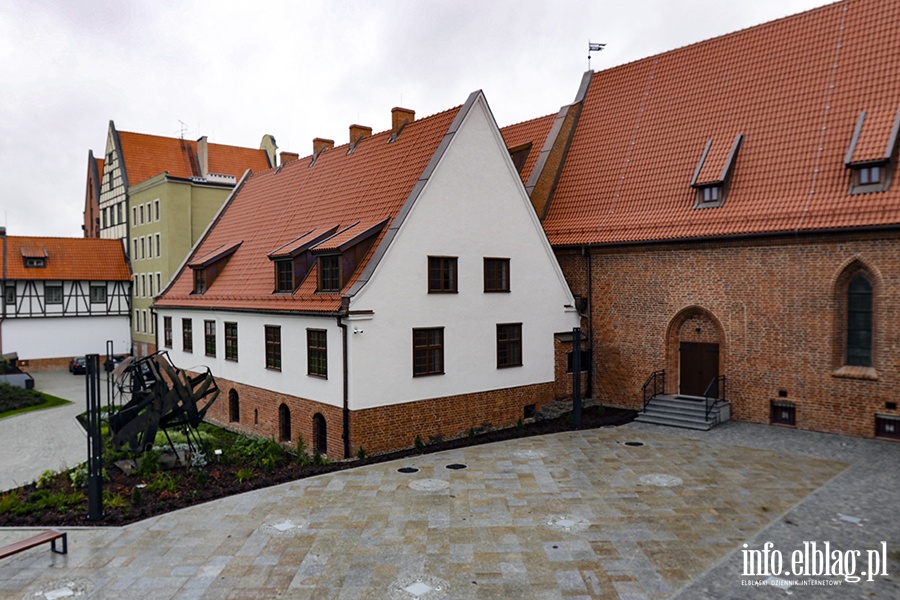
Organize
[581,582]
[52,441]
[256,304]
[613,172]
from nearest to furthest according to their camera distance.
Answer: [581,582], [256,304], [52,441], [613,172]

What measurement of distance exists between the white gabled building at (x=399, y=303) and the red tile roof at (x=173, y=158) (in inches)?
1032

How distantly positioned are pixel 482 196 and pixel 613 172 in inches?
285

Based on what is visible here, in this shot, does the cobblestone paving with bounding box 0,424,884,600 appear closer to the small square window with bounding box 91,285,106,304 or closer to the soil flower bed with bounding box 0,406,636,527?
the soil flower bed with bounding box 0,406,636,527

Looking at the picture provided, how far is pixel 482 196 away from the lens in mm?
20047

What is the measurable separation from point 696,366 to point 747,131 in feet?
26.7

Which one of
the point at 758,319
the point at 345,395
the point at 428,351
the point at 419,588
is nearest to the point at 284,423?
the point at 345,395

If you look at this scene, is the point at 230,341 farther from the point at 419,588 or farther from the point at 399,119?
the point at 419,588

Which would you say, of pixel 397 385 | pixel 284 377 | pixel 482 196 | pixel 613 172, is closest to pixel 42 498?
pixel 284 377

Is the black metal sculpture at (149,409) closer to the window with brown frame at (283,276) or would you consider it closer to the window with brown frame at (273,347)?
the window with brown frame at (273,347)

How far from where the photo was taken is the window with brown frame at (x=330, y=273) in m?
18.5

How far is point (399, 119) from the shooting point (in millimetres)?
23641

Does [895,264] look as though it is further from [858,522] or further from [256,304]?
[256,304]

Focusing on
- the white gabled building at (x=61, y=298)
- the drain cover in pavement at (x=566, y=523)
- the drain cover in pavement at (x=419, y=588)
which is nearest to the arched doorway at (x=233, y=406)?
the drain cover in pavement at (x=566, y=523)

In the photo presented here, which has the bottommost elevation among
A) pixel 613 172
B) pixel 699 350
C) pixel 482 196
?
pixel 699 350
